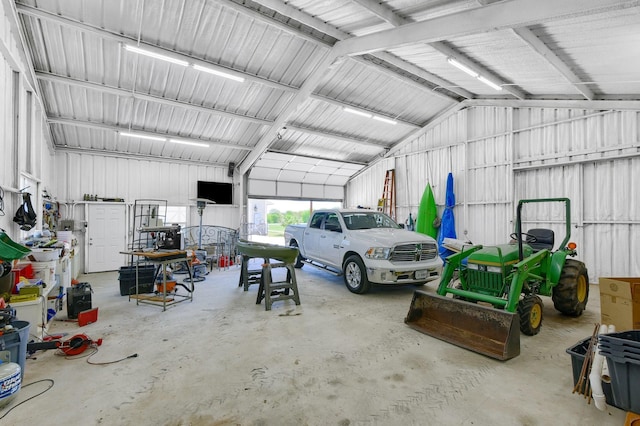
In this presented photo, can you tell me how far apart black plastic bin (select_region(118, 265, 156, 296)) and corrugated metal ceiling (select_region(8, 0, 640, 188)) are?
410 cm

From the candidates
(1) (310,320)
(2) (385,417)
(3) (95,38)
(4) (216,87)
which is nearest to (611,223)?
(1) (310,320)

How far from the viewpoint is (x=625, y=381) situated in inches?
85.8

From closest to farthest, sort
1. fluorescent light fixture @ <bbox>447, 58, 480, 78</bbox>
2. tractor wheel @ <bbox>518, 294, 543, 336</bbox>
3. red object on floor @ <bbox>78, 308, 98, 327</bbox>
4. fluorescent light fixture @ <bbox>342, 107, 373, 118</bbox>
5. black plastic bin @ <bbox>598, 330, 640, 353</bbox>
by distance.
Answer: black plastic bin @ <bbox>598, 330, 640, 353</bbox>
tractor wheel @ <bbox>518, 294, 543, 336</bbox>
red object on floor @ <bbox>78, 308, 98, 327</bbox>
fluorescent light fixture @ <bbox>447, 58, 480, 78</bbox>
fluorescent light fixture @ <bbox>342, 107, 373, 118</bbox>

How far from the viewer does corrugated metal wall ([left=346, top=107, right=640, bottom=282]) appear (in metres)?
6.65

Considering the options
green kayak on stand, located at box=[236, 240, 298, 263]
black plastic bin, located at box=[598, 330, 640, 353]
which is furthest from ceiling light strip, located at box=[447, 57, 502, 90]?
black plastic bin, located at box=[598, 330, 640, 353]

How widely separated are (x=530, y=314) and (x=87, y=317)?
6.09 metres

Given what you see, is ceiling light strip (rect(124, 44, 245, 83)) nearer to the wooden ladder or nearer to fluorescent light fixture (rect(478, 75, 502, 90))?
fluorescent light fixture (rect(478, 75, 502, 90))

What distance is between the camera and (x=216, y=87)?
24.8 feet

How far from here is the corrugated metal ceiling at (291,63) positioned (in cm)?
491

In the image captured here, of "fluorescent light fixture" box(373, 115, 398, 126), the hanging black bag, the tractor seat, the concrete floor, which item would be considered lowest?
the concrete floor

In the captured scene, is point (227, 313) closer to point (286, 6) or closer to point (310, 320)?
point (310, 320)

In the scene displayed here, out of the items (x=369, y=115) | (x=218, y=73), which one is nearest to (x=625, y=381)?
(x=218, y=73)

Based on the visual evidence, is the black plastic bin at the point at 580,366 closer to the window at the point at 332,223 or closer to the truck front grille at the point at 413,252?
the truck front grille at the point at 413,252

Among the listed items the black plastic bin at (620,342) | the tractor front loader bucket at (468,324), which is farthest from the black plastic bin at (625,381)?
the tractor front loader bucket at (468,324)
